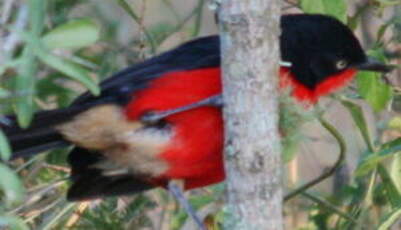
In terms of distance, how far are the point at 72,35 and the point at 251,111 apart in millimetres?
496

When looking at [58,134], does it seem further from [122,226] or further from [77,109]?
[122,226]

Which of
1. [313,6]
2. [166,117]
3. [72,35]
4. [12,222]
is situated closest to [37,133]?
[166,117]

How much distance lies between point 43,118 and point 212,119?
0.48 meters

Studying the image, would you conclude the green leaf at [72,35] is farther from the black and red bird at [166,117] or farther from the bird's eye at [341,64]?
the bird's eye at [341,64]

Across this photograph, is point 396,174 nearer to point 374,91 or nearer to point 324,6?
point 374,91

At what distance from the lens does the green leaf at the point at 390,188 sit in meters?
3.52

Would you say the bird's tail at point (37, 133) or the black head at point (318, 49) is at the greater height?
the black head at point (318, 49)

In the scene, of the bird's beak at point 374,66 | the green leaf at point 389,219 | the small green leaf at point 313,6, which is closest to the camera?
the green leaf at point 389,219

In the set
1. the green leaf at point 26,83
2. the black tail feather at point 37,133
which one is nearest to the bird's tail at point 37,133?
the black tail feather at point 37,133

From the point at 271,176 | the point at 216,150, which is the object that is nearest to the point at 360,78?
the point at 216,150

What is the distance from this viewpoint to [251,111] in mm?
2520

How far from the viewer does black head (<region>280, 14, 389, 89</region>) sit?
3.53 m

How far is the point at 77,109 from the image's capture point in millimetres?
3412

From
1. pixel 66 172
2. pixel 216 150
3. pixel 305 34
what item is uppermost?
pixel 305 34
